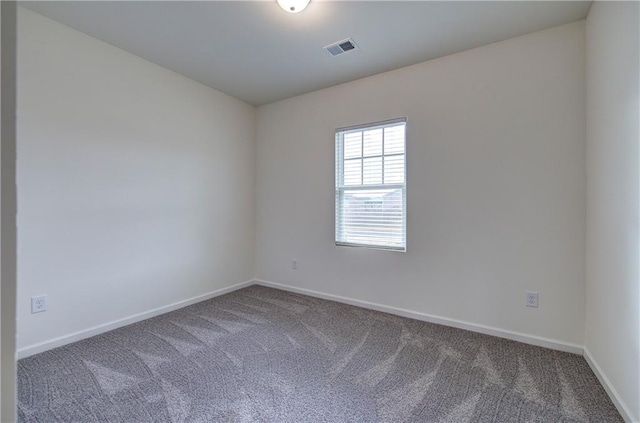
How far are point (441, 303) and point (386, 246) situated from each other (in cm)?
A: 76

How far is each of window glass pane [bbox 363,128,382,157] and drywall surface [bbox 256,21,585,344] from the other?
0.49ft

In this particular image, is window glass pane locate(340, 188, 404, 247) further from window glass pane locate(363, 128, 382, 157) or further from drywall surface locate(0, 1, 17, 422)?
drywall surface locate(0, 1, 17, 422)

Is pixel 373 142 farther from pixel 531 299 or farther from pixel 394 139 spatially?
→ pixel 531 299

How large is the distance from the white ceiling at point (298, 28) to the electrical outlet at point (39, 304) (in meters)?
2.20

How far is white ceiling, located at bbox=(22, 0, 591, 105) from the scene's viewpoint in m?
2.04

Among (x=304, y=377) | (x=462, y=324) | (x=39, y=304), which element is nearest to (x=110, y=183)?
(x=39, y=304)

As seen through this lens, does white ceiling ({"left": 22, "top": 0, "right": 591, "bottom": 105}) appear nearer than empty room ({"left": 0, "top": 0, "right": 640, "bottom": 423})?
No

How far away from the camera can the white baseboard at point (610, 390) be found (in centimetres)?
146

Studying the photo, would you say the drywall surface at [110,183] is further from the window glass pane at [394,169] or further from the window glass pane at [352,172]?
the window glass pane at [394,169]

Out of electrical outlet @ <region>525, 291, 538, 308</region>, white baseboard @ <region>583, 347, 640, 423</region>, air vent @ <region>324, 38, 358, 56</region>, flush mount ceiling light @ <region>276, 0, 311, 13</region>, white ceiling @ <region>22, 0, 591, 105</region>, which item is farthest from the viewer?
air vent @ <region>324, 38, 358, 56</region>

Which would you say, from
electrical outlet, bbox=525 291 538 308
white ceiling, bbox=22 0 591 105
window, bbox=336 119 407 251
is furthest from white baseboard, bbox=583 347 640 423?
white ceiling, bbox=22 0 591 105

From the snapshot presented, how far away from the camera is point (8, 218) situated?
1.73 ft

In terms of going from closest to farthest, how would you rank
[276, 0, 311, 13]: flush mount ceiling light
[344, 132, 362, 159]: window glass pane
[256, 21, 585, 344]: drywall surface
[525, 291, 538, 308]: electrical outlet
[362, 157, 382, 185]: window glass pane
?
[276, 0, 311, 13]: flush mount ceiling light
[256, 21, 585, 344]: drywall surface
[525, 291, 538, 308]: electrical outlet
[362, 157, 382, 185]: window glass pane
[344, 132, 362, 159]: window glass pane

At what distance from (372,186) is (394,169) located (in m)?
0.30
